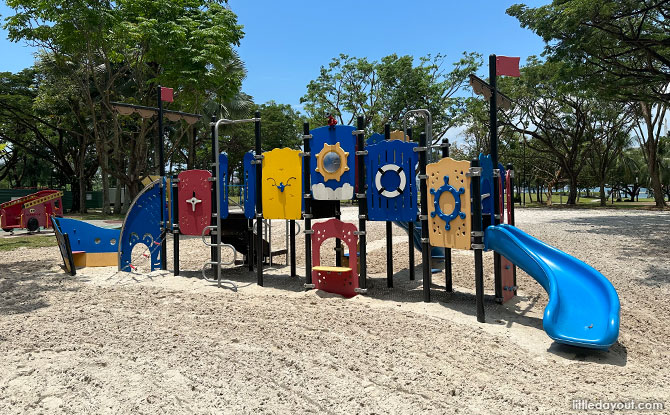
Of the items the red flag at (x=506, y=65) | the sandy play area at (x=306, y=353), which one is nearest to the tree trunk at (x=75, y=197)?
the sandy play area at (x=306, y=353)

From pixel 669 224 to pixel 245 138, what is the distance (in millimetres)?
28088

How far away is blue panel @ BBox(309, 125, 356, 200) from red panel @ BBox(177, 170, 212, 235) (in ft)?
6.65

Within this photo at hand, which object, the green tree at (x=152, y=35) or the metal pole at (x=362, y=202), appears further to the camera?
the green tree at (x=152, y=35)

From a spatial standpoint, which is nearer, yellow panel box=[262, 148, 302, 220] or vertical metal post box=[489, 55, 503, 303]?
vertical metal post box=[489, 55, 503, 303]

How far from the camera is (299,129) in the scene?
3941 centimetres

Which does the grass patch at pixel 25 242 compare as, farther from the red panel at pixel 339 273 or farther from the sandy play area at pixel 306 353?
the red panel at pixel 339 273

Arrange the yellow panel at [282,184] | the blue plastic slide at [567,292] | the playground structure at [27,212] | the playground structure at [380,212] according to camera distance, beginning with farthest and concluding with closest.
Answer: the playground structure at [27,212], the yellow panel at [282,184], the playground structure at [380,212], the blue plastic slide at [567,292]

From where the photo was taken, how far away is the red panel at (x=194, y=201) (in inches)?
292

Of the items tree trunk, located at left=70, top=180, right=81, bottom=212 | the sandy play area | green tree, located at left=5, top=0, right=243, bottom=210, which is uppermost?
green tree, located at left=5, top=0, right=243, bottom=210

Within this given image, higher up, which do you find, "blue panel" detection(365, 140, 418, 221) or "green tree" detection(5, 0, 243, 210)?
"green tree" detection(5, 0, 243, 210)

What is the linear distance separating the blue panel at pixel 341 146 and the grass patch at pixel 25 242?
960cm

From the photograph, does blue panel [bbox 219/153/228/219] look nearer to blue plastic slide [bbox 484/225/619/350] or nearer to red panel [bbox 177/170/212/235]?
red panel [bbox 177/170/212/235]

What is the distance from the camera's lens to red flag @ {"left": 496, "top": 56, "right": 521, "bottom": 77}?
17.8 feet

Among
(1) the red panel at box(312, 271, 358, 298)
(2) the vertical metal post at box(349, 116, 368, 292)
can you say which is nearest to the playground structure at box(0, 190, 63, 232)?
(1) the red panel at box(312, 271, 358, 298)
